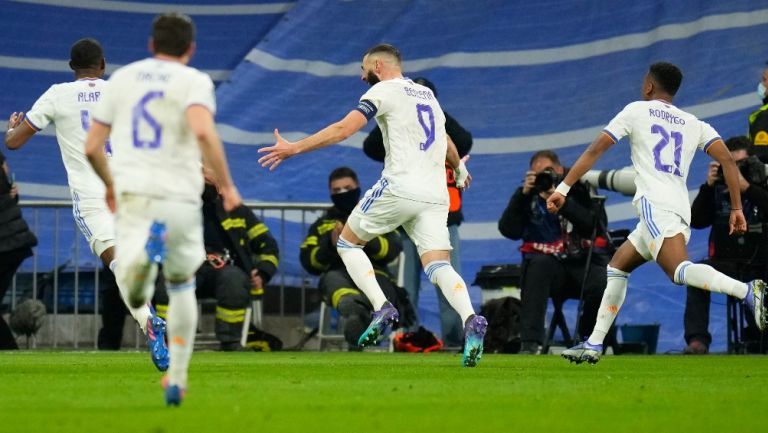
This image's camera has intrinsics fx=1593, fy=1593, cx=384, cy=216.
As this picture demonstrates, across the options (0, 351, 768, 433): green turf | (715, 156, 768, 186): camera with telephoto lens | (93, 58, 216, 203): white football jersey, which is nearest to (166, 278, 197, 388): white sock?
(0, 351, 768, 433): green turf

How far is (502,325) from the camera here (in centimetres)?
1292

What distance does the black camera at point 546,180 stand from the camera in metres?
12.2

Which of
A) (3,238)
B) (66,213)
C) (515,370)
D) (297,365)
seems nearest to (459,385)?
(515,370)

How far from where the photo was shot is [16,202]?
13.4 metres

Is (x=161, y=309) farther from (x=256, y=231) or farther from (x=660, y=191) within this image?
(x=660, y=191)

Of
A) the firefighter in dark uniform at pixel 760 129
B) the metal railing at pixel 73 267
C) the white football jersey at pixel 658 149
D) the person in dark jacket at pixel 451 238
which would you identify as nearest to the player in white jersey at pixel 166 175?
the white football jersey at pixel 658 149

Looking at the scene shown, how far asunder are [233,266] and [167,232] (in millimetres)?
7084

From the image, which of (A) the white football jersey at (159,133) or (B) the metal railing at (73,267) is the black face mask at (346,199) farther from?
(A) the white football jersey at (159,133)

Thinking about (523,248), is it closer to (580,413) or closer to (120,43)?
(120,43)

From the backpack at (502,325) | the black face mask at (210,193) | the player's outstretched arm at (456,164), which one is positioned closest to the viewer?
the player's outstretched arm at (456,164)

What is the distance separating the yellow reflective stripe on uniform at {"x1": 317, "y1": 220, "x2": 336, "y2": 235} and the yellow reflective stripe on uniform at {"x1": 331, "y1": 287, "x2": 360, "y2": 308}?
591 millimetres

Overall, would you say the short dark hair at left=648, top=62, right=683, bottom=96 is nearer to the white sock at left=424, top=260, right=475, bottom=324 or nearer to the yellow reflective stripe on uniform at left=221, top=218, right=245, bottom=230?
the white sock at left=424, top=260, right=475, bottom=324

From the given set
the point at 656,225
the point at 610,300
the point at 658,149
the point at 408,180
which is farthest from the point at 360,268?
the point at 658,149

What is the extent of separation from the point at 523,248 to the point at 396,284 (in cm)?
132
